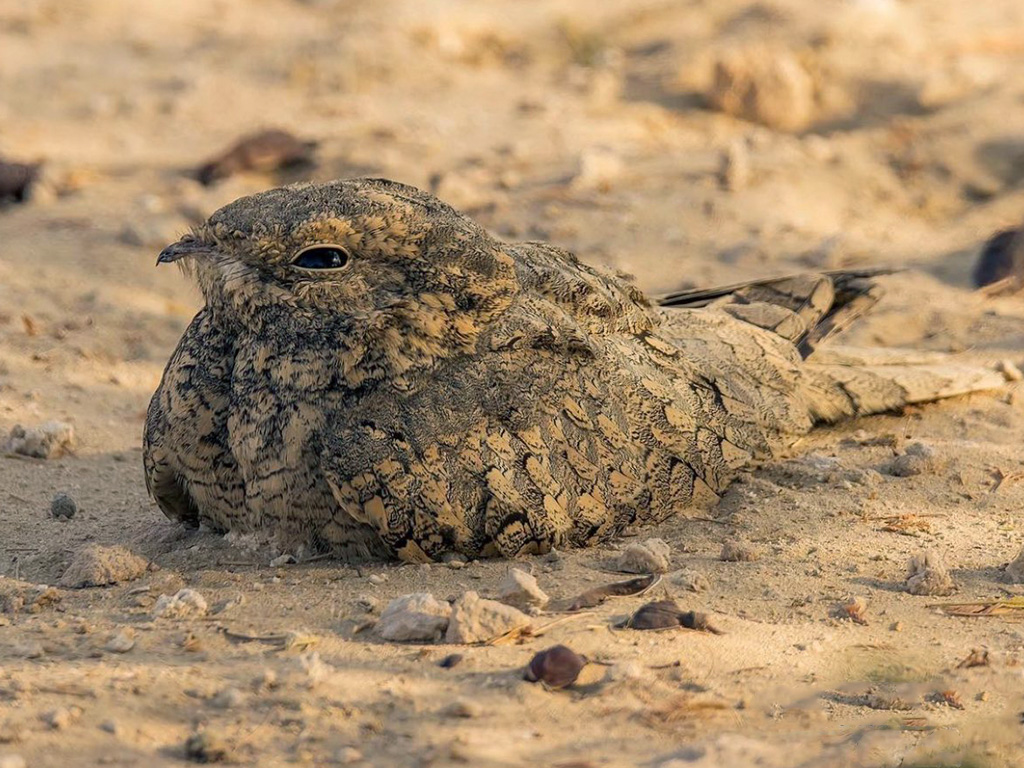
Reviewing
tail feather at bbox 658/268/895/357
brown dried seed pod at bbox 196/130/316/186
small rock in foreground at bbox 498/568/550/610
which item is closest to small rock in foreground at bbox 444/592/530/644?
small rock in foreground at bbox 498/568/550/610

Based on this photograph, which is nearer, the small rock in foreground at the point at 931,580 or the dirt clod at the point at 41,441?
the small rock in foreground at the point at 931,580

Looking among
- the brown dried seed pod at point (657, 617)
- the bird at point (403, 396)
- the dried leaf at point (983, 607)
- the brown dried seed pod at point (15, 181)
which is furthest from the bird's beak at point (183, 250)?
the brown dried seed pod at point (15, 181)

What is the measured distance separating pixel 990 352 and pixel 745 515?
230 cm

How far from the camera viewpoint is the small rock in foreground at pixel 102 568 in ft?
12.5

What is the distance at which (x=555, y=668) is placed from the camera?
9.68 ft

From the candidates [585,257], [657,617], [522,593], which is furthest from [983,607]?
[585,257]

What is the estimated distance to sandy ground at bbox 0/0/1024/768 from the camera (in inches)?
112

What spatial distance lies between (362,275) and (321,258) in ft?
0.40

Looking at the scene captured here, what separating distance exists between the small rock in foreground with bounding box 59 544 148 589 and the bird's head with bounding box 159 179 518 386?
73 cm

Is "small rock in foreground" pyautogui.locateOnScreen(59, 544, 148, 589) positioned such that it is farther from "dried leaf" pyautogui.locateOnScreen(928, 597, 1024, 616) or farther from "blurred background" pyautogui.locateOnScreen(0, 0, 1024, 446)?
"dried leaf" pyautogui.locateOnScreen(928, 597, 1024, 616)

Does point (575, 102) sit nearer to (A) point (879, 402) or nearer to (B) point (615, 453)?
(A) point (879, 402)

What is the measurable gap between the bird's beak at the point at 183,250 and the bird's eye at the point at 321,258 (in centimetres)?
30

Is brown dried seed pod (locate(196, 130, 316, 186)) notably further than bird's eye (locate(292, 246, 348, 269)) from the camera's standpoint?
Yes

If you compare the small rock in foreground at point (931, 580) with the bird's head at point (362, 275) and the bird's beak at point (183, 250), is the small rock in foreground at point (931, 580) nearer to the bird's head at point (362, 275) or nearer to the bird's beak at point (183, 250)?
the bird's head at point (362, 275)
